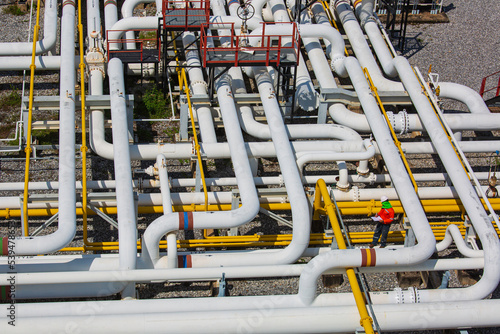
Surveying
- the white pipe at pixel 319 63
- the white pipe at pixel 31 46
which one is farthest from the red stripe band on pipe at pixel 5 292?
the white pipe at pixel 319 63

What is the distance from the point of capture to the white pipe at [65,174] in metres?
16.3

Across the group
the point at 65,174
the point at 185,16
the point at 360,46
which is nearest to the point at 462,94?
the point at 360,46

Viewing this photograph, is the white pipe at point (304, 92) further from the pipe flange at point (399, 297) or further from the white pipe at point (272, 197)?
the pipe flange at point (399, 297)

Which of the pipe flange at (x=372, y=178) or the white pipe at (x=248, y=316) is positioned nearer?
the white pipe at (x=248, y=316)

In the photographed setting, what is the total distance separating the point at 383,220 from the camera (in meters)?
17.7

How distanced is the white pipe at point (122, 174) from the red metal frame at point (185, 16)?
2000 millimetres

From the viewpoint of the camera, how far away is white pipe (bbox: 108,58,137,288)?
16.5 metres

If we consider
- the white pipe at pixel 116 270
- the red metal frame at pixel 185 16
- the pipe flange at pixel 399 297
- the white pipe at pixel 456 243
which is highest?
the red metal frame at pixel 185 16

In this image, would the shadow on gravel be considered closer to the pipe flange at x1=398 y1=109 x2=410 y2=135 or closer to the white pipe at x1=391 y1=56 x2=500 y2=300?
the white pipe at x1=391 y1=56 x2=500 y2=300

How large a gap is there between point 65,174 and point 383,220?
7.78m

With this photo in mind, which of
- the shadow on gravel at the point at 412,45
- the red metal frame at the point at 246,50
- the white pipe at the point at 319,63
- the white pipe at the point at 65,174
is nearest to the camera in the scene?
the white pipe at the point at 65,174

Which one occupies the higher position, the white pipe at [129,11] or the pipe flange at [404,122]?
the white pipe at [129,11]

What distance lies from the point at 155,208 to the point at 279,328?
5347 millimetres

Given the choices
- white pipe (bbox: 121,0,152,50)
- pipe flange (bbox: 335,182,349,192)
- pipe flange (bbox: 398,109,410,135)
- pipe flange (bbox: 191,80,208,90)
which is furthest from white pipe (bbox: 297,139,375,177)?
white pipe (bbox: 121,0,152,50)
